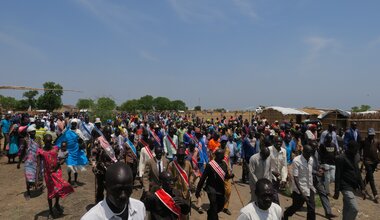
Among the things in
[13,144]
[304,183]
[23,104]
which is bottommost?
[13,144]

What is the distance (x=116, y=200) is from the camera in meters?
2.07

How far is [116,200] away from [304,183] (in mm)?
4708

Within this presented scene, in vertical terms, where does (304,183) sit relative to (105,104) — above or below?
below

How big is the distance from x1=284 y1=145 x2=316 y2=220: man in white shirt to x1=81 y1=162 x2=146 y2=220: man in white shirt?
452cm

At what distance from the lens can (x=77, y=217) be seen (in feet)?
21.8

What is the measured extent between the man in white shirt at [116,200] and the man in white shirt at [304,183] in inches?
178

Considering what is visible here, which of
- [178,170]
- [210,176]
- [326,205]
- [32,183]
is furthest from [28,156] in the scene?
[326,205]

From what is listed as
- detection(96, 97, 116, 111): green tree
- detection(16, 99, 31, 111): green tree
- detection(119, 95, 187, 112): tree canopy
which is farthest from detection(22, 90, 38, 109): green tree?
detection(96, 97, 116, 111): green tree

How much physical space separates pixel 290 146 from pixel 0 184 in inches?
352

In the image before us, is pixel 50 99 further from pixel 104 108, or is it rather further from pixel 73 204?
pixel 73 204

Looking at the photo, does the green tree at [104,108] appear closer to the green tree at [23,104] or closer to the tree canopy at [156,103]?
the green tree at [23,104]

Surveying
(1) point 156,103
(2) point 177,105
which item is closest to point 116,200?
(1) point 156,103

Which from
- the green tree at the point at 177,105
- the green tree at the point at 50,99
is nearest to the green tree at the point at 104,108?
the green tree at the point at 50,99

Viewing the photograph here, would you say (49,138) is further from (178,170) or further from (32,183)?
(178,170)
